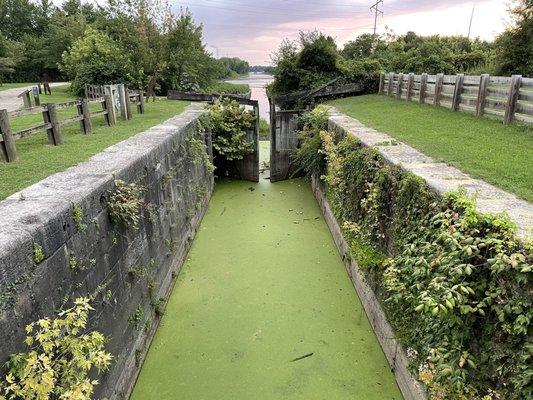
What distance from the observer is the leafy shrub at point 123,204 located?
3.39m

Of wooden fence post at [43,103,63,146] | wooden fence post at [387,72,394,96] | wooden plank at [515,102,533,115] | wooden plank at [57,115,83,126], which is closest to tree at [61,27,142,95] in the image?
wooden fence post at [387,72,394,96]

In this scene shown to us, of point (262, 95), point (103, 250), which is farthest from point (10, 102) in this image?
point (262, 95)

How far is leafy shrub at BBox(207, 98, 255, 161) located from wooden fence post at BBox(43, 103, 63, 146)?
5.06 metres

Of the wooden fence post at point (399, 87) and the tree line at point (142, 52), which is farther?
the tree line at point (142, 52)

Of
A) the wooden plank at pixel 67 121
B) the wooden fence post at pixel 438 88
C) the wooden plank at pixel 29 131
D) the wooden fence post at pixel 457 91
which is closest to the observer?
the wooden plank at pixel 29 131

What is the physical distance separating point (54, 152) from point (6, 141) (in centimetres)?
59

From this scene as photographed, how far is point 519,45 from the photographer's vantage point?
14.3 m

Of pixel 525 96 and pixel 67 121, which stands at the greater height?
pixel 525 96

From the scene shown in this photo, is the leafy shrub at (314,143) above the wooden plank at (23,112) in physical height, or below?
below

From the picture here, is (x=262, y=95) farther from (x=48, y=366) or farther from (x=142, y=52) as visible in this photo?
(x=48, y=366)

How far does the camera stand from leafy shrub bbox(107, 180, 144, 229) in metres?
3.39

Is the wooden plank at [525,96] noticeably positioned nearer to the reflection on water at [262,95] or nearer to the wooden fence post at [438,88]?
the wooden fence post at [438,88]

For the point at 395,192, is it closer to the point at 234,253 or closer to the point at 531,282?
the point at 531,282

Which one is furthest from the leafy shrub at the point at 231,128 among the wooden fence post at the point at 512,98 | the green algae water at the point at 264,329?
the wooden fence post at the point at 512,98
